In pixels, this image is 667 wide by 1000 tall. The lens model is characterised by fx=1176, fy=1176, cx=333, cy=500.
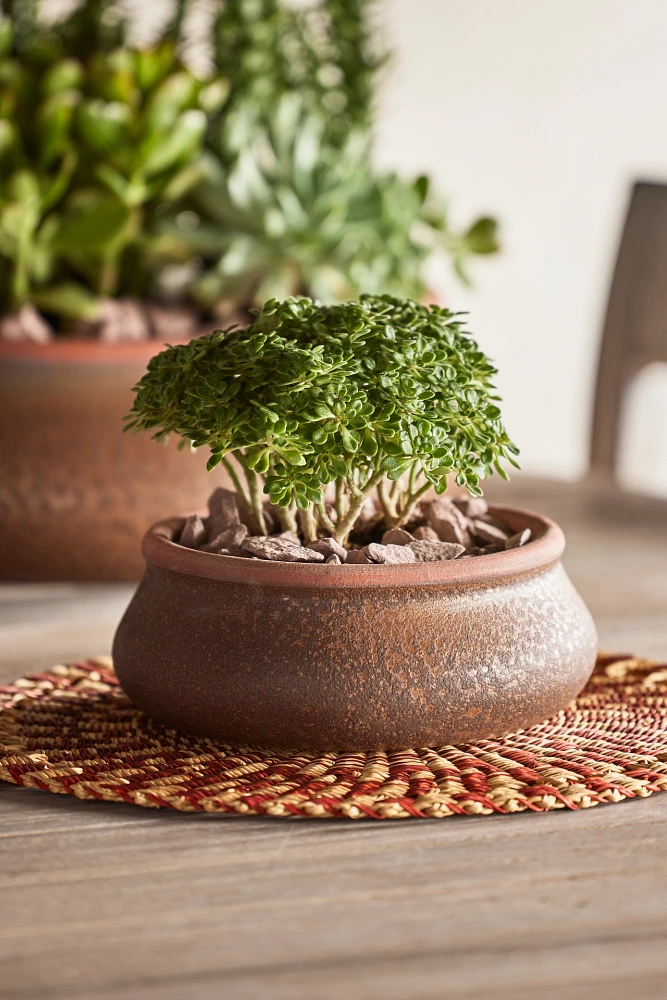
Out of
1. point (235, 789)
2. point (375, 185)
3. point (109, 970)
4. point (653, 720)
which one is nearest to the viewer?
point (109, 970)

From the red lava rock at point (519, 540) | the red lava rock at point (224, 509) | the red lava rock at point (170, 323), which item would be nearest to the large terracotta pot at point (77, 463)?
the red lava rock at point (170, 323)

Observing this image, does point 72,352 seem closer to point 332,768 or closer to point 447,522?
point 447,522

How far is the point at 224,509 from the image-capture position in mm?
812

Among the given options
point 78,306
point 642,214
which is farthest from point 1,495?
point 642,214

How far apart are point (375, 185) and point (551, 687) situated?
96 centimetres

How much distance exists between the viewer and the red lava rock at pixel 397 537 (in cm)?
77

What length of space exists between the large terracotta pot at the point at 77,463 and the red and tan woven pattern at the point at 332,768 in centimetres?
55

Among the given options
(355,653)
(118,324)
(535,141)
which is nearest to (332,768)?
(355,653)

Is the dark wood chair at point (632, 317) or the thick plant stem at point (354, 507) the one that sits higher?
the dark wood chair at point (632, 317)

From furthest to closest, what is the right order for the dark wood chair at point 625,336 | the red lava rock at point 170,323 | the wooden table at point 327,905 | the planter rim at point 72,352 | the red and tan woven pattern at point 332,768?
1. the dark wood chair at point 625,336
2. the red lava rock at point 170,323
3. the planter rim at point 72,352
4. the red and tan woven pattern at point 332,768
5. the wooden table at point 327,905

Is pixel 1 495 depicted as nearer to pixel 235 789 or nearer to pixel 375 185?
pixel 375 185

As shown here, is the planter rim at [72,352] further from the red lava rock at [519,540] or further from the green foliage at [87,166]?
the red lava rock at [519,540]

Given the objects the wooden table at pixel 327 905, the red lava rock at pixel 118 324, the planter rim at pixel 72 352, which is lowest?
the wooden table at pixel 327 905

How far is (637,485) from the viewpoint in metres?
1.76
